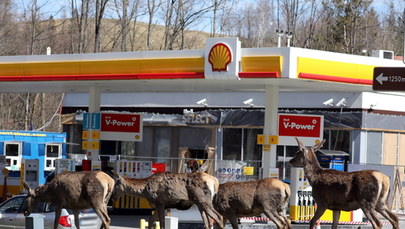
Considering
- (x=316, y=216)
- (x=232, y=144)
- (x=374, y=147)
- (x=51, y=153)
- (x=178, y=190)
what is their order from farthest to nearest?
1. (x=51, y=153)
2. (x=232, y=144)
3. (x=374, y=147)
4. (x=178, y=190)
5. (x=316, y=216)

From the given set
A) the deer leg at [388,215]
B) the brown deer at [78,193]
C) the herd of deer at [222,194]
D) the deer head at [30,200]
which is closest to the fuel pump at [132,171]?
the herd of deer at [222,194]

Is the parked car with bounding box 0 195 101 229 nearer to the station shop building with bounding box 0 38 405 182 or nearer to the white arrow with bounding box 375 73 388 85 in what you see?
the station shop building with bounding box 0 38 405 182

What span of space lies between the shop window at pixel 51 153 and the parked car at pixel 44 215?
19565 mm

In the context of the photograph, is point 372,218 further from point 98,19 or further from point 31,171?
point 98,19

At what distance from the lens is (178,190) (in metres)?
19.3

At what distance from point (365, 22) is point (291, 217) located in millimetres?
43424

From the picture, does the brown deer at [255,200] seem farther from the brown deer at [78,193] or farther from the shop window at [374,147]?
the shop window at [374,147]

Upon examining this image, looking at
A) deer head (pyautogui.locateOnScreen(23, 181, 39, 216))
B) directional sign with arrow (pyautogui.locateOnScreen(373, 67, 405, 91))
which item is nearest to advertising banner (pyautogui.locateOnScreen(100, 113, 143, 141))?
deer head (pyautogui.locateOnScreen(23, 181, 39, 216))

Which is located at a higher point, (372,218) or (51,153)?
(51,153)

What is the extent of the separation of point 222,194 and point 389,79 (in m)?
4.79

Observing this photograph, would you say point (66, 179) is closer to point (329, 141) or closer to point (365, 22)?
point (329, 141)

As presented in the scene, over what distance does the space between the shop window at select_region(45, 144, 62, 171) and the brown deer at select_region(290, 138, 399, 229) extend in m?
22.8

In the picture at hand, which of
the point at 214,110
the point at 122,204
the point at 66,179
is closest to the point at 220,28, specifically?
the point at 214,110

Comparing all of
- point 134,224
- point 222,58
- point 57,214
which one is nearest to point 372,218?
point 222,58
